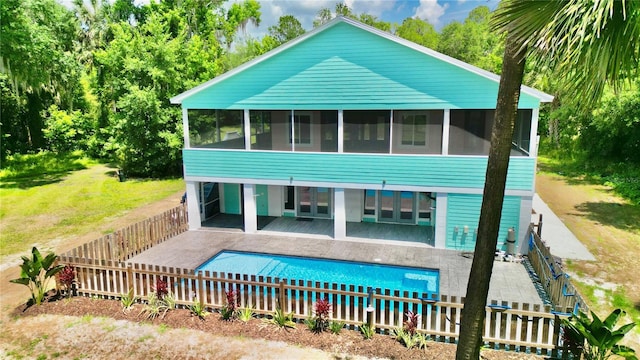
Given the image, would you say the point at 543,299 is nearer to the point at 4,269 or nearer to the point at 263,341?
the point at 263,341

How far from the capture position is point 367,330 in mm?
9344

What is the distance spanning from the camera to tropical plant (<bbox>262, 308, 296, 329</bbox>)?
9.77m

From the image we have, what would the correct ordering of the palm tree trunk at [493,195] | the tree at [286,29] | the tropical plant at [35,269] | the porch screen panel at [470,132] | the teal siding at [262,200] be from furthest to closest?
1. the tree at [286,29]
2. the teal siding at [262,200]
3. the porch screen panel at [470,132]
4. the tropical plant at [35,269]
5. the palm tree trunk at [493,195]

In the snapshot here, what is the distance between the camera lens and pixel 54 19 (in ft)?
92.2

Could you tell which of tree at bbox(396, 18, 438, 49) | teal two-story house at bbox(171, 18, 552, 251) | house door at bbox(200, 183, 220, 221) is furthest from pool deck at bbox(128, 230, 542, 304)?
tree at bbox(396, 18, 438, 49)

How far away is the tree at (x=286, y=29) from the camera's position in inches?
2498

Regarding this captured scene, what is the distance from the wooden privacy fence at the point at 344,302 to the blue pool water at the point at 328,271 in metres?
2.74

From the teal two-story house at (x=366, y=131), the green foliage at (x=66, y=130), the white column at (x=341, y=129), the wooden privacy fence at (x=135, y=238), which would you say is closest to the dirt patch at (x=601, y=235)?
the teal two-story house at (x=366, y=131)

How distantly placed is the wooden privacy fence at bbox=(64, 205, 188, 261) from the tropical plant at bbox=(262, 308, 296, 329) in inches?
225

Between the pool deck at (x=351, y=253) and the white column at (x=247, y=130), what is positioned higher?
the white column at (x=247, y=130)

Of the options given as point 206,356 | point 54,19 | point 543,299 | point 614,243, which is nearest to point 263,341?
point 206,356

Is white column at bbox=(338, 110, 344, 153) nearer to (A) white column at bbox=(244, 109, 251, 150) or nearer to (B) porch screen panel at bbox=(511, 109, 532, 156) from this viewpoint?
(A) white column at bbox=(244, 109, 251, 150)

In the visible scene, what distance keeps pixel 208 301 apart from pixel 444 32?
61.2 meters

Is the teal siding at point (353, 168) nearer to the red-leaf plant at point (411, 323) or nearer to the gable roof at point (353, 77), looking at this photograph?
the gable roof at point (353, 77)
